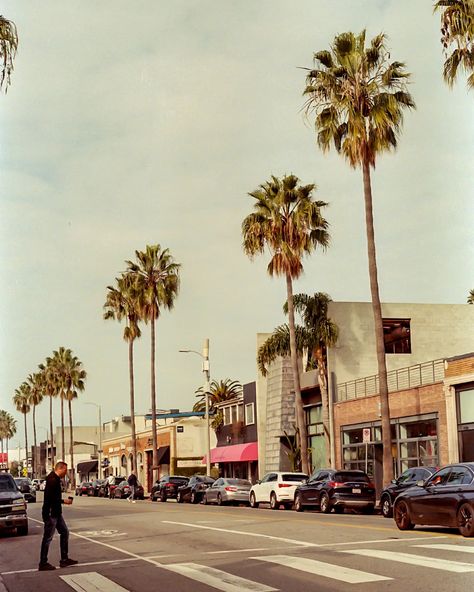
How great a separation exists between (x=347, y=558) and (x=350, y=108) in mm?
24196

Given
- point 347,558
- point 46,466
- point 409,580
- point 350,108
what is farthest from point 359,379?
point 46,466

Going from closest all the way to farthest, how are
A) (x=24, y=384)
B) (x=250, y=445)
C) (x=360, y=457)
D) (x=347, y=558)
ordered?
1. (x=347, y=558)
2. (x=360, y=457)
3. (x=250, y=445)
4. (x=24, y=384)

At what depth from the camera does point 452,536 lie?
18.2 m

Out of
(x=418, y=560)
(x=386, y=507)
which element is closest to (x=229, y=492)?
(x=386, y=507)

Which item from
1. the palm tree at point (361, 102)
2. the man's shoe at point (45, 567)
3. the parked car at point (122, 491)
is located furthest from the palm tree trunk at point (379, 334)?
the parked car at point (122, 491)

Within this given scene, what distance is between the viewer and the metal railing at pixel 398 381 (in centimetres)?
3967

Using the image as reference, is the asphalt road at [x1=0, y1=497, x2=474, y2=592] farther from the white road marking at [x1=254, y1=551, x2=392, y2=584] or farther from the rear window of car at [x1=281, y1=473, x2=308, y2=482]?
the rear window of car at [x1=281, y1=473, x2=308, y2=482]

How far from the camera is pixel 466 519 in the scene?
17688mm

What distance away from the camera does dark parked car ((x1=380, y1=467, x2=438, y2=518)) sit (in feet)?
89.1

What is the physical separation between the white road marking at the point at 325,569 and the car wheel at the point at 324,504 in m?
16.8

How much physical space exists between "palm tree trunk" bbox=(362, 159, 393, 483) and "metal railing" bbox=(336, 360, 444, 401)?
431cm

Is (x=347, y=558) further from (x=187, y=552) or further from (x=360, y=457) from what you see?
(x=360, y=457)

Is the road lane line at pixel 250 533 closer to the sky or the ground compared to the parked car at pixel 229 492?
closer to the sky

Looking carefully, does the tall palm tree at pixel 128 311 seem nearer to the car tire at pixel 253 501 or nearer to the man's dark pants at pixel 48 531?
the car tire at pixel 253 501
